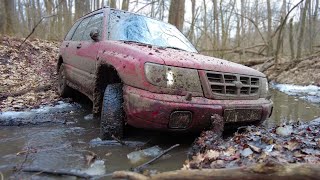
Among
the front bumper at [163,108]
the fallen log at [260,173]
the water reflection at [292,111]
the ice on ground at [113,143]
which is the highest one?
the front bumper at [163,108]

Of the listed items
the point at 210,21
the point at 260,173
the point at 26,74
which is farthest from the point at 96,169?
the point at 210,21

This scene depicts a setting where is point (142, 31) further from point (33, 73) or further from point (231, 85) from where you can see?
point (33, 73)

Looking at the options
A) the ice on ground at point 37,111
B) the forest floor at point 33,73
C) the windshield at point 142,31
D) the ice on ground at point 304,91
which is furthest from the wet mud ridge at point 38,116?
the ice on ground at point 304,91

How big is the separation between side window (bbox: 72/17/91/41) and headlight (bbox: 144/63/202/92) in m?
2.71

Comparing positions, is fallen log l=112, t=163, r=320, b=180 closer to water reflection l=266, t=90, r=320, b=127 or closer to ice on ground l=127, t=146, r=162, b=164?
ice on ground l=127, t=146, r=162, b=164

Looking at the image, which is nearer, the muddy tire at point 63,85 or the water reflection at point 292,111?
the water reflection at point 292,111

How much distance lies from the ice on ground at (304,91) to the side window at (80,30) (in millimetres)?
5917

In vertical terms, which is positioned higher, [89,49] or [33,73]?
[89,49]

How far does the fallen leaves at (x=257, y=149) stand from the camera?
269cm

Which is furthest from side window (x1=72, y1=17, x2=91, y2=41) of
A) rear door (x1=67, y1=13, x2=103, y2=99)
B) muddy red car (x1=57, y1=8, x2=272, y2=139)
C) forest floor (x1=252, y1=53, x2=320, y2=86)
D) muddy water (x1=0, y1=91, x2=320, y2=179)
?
forest floor (x1=252, y1=53, x2=320, y2=86)

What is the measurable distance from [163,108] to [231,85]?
931 millimetres

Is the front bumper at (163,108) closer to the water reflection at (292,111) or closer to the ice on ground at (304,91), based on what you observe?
the water reflection at (292,111)

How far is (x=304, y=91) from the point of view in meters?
10.5

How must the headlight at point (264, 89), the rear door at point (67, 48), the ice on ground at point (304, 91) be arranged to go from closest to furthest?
the headlight at point (264, 89)
the rear door at point (67, 48)
the ice on ground at point (304, 91)
